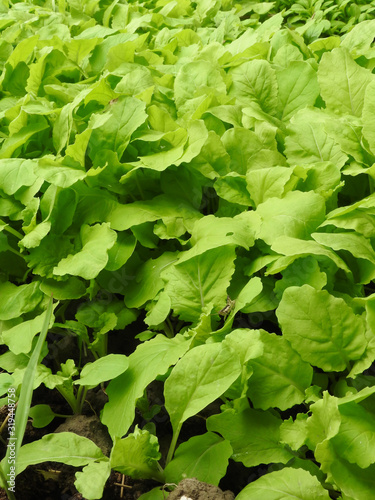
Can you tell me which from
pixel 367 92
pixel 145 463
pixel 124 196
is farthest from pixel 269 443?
pixel 367 92

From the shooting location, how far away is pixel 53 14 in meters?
2.88

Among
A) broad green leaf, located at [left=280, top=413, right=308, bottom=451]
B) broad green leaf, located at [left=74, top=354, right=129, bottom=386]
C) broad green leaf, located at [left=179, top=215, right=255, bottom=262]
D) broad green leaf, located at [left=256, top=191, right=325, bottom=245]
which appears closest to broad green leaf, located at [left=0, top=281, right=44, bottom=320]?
broad green leaf, located at [left=74, top=354, right=129, bottom=386]

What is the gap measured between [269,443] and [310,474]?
0.43 ft

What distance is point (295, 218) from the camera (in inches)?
52.6

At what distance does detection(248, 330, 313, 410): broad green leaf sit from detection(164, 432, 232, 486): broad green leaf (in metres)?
0.13

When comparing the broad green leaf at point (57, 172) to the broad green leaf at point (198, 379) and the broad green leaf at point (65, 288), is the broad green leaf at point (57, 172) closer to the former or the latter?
the broad green leaf at point (65, 288)

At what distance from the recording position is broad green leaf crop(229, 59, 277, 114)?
1.80 m

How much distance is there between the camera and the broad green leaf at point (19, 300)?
57.4 inches

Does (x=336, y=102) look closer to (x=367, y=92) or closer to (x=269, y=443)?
(x=367, y=92)

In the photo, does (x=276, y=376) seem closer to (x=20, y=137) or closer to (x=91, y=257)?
(x=91, y=257)

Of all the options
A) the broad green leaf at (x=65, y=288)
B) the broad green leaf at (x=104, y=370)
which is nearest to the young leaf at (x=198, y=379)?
the broad green leaf at (x=104, y=370)

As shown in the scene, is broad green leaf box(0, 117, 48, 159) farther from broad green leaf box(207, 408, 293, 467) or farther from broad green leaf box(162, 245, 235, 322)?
broad green leaf box(207, 408, 293, 467)

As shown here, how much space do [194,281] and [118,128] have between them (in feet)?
1.91

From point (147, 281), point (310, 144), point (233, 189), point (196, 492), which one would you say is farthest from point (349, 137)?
point (196, 492)
